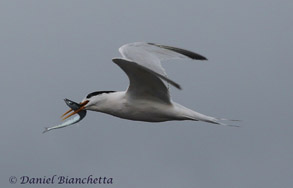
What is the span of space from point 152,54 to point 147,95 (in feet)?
2.60

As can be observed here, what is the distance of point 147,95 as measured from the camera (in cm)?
1241

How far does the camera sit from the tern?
12164 millimetres

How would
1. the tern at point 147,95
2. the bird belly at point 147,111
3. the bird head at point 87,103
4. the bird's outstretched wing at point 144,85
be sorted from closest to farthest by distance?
the bird's outstretched wing at point 144,85
the tern at point 147,95
the bird belly at point 147,111
the bird head at point 87,103

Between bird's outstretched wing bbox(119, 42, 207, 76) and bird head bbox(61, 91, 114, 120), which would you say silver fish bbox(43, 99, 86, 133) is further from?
bird's outstretched wing bbox(119, 42, 207, 76)

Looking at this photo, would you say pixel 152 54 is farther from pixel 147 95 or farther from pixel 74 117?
pixel 74 117

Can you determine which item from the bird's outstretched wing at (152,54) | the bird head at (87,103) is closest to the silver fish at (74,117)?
the bird head at (87,103)

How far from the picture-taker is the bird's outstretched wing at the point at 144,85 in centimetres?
1166

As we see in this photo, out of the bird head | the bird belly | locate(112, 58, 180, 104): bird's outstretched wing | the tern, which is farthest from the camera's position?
the bird head

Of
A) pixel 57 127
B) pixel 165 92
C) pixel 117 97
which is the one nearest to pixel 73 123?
pixel 57 127

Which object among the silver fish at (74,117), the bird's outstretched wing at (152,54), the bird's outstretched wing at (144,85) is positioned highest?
the bird's outstretched wing at (152,54)

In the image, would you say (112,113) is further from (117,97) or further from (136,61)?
(136,61)

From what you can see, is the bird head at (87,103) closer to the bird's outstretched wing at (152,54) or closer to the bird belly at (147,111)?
the bird belly at (147,111)

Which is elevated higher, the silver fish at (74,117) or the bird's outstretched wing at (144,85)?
the bird's outstretched wing at (144,85)

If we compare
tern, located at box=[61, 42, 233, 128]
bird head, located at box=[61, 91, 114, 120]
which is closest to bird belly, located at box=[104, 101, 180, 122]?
tern, located at box=[61, 42, 233, 128]
